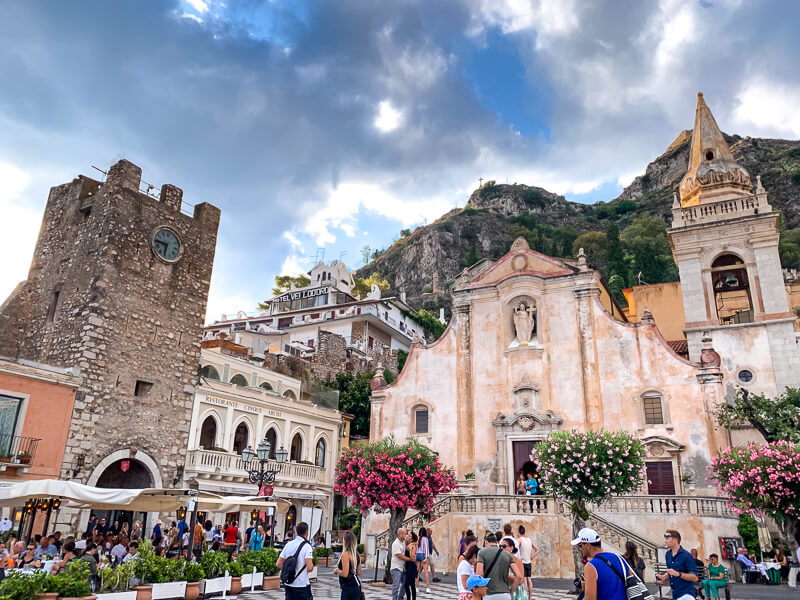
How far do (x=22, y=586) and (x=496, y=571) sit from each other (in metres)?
8.20

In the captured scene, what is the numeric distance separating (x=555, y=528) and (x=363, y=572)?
735 cm

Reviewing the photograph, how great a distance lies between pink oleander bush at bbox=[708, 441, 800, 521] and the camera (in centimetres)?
1786

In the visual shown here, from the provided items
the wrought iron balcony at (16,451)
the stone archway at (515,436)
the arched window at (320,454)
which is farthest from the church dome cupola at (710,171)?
the wrought iron balcony at (16,451)

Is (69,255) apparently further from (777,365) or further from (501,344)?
(777,365)

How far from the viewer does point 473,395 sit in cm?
3005

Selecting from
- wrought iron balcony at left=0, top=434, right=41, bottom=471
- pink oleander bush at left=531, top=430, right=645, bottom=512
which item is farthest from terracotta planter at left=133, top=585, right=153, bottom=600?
pink oleander bush at left=531, top=430, right=645, bottom=512

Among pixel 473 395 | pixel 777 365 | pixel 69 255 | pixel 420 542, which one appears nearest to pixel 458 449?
pixel 473 395

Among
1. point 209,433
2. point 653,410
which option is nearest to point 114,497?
point 209,433

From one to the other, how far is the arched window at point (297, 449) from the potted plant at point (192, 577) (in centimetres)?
1863

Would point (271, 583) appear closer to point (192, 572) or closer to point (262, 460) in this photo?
point (192, 572)

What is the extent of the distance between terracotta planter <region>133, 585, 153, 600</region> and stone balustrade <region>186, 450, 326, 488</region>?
13.3m

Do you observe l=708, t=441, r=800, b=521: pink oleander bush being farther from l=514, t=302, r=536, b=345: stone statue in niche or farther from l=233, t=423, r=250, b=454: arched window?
l=233, t=423, r=250, b=454: arched window

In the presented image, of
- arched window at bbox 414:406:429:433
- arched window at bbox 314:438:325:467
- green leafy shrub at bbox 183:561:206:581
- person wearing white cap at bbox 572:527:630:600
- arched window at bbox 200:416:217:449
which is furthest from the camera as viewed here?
arched window at bbox 314:438:325:467

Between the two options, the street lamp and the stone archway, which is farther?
the stone archway
